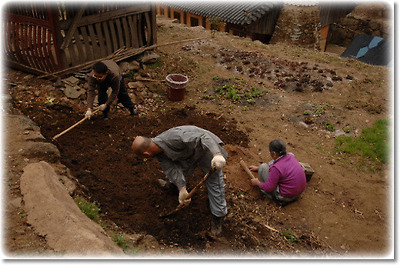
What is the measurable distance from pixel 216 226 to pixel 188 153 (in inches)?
44.0

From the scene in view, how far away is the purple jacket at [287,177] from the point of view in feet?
15.2

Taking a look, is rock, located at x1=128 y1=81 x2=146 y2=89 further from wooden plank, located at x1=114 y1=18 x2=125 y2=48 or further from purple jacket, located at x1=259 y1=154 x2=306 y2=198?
purple jacket, located at x1=259 y1=154 x2=306 y2=198

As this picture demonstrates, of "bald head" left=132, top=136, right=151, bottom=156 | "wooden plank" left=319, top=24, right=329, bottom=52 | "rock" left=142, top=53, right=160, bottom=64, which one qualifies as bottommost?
"wooden plank" left=319, top=24, right=329, bottom=52

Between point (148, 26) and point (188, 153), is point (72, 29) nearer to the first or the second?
point (148, 26)

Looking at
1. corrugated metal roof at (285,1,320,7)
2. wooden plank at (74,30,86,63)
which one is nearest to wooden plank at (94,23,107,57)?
wooden plank at (74,30,86,63)

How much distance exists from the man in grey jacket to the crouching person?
1.04m

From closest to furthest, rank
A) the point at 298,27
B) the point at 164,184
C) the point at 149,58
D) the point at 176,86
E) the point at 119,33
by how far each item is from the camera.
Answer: the point at 164,184 < the point at 176,86 < the point at 119,33 < the point at 149,58 < the point at 298,27

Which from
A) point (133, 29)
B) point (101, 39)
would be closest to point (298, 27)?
point (133, 29)

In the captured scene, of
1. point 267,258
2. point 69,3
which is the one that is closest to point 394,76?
point 267,258

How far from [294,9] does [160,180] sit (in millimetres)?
15369

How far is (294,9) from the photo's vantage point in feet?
55.2

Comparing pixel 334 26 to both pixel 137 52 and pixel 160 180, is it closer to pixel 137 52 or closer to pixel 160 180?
pixel 137 52

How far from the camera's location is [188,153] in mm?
4074

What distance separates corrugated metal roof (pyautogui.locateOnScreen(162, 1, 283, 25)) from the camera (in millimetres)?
15453
